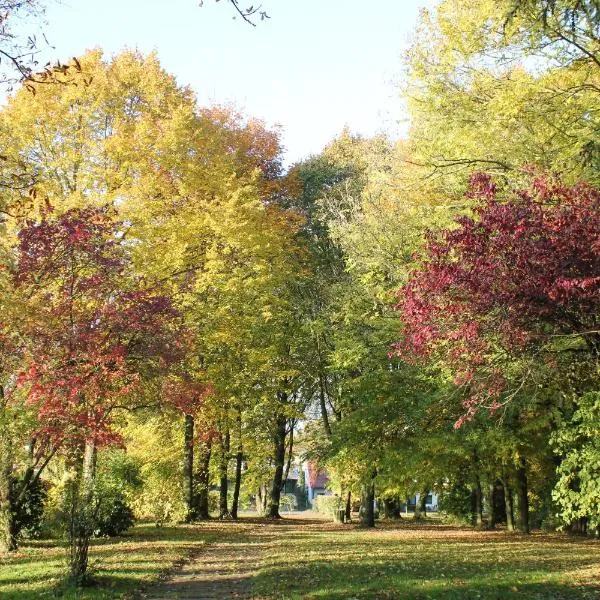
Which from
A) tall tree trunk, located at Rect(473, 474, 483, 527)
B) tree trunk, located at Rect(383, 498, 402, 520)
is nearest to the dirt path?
tall tree trunk, located at Rect(473, 474, 483, 527)

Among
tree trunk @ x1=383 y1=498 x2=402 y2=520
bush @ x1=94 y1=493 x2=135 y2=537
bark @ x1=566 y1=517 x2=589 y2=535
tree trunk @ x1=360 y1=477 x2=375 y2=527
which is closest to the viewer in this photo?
bush @ x1=94 y1=493 x2=135 y2=537

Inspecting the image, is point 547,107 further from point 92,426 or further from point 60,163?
point 60,163

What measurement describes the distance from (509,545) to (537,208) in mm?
10587

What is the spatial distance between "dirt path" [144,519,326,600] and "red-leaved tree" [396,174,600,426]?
4.52 m

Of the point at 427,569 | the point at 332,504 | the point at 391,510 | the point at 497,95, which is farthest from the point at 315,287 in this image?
the point at 427,569

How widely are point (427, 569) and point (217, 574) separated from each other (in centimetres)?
360

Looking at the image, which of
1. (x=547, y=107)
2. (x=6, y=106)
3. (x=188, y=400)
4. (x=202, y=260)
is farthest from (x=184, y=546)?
(x=6, y=106)

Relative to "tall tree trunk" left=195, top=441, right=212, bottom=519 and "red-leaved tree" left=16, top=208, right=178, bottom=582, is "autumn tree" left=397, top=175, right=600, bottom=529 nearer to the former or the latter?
"red-leaved tree" left=16, top=208, right=178, bottom=582

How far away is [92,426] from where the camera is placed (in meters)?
13.5

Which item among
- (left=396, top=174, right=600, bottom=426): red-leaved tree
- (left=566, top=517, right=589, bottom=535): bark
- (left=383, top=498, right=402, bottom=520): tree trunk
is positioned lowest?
(left=383, top=498, right=402, bottom=520): tree trunk

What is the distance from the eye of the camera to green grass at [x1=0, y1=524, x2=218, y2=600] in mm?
9180

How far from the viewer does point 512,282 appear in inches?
356

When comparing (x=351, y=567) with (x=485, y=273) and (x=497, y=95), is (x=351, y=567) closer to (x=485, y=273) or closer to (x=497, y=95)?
(x=485, y=273)

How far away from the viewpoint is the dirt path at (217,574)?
30.9ft
